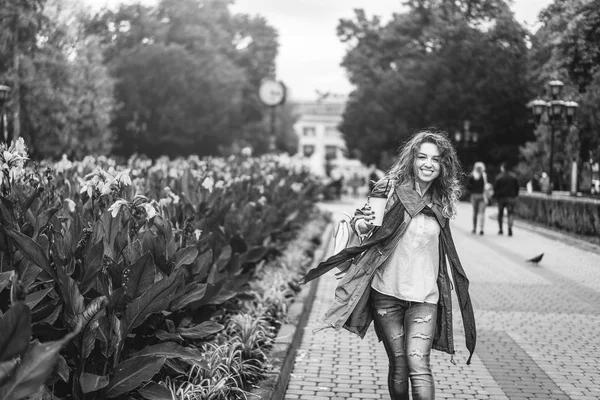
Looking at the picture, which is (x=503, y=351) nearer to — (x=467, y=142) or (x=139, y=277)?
(x=139, y=277)

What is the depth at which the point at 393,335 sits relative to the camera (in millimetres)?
4230

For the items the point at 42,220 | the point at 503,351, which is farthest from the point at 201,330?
the point at 503,351

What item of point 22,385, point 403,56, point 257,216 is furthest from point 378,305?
point 403,56

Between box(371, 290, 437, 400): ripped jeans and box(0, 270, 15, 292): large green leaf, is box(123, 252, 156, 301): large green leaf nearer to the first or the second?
box(0, 270, 15, 292): large green leaf

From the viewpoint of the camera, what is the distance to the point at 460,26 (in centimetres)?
4944

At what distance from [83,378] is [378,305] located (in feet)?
5.26

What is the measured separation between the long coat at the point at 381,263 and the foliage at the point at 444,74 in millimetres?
42877

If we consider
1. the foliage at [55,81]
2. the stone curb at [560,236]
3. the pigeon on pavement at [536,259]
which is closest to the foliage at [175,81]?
the foliage at [55,81]

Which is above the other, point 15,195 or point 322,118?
point 322,118

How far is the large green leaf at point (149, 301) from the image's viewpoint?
403 centimetres

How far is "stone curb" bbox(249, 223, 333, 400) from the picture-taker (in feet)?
17.4

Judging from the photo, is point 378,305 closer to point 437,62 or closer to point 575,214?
point 575,214

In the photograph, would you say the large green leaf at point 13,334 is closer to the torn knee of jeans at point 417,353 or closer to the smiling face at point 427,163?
the torn knee of jeans at point 417,353

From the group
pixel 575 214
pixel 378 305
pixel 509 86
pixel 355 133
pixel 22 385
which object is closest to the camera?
pixel 22 385
